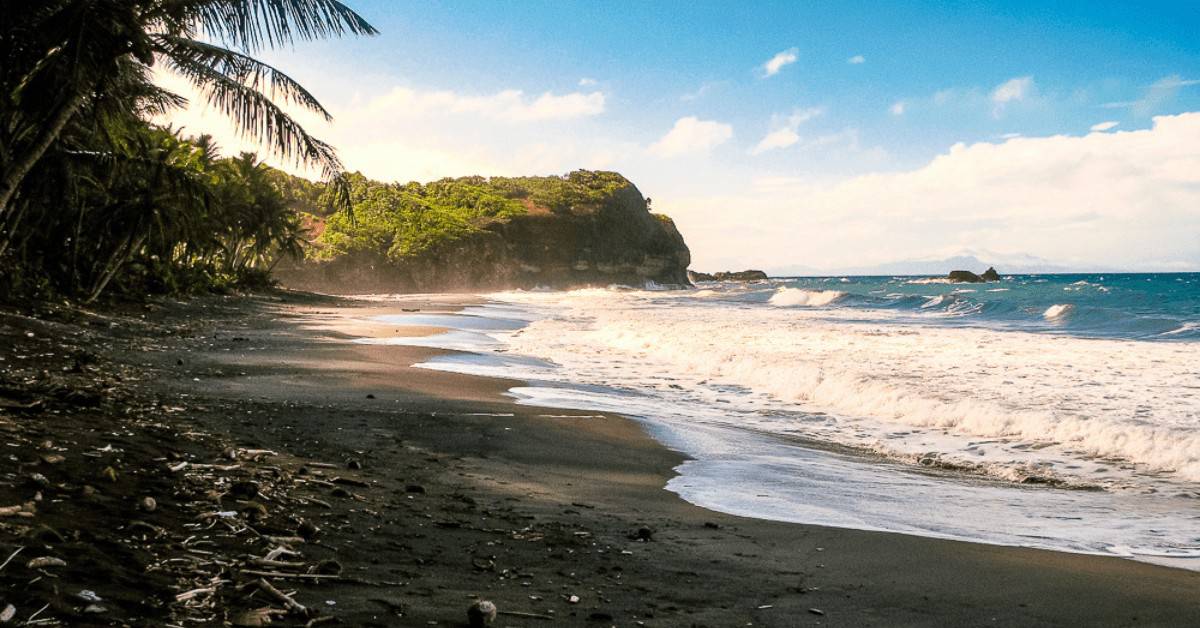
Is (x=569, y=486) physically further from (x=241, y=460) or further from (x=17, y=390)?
(x=17, y=390)

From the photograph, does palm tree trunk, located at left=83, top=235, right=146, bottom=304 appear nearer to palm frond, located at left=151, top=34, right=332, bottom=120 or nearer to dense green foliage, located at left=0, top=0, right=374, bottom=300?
dense green foliage, located at left=0, top=0, right=374, bottom=300

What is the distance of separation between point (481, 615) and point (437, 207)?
87.4 m

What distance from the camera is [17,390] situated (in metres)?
5.88

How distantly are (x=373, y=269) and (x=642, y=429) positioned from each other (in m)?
78.6

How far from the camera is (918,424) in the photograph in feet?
30.5

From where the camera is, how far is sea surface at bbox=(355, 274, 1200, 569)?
17.7 ft

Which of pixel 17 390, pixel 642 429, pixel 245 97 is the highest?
pixel 245 97

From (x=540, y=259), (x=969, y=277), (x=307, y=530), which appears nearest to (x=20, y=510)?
(x=307, y=530)

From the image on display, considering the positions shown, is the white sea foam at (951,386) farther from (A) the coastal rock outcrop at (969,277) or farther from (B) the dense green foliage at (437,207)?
(A) the coastal rock outcrop at (969,277)

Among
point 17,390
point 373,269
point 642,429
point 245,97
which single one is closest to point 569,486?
point 642,429

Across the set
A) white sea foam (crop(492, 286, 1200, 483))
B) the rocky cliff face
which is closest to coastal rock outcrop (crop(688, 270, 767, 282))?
the rocky cliff face

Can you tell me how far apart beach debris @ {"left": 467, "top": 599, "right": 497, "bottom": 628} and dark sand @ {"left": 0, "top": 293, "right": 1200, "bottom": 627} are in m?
0.09

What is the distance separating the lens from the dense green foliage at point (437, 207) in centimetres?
8150

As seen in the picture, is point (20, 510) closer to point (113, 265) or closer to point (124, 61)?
point (124, 61)
